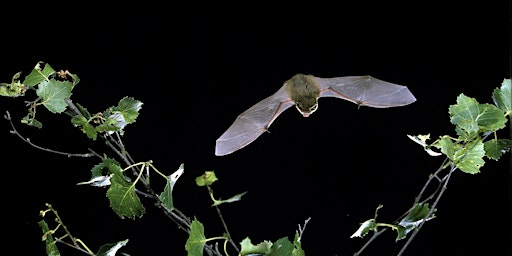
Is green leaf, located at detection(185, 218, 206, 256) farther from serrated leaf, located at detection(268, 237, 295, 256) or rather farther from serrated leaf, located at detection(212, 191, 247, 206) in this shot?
serrated leaf, located at detection(268, 237, 295, 256)

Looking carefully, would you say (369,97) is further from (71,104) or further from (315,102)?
(71,104)

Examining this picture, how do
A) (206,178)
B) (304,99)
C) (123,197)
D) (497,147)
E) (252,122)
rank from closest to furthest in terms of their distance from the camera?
(206,178) → (123,197) → (497,147) → (304,99) → (252,122)

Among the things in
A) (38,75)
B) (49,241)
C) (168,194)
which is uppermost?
(38,75)

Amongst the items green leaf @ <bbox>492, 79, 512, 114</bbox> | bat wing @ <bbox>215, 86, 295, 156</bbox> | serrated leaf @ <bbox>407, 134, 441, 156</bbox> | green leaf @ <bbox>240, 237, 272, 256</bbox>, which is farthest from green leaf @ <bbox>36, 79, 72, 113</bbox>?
green leaf @ <bbox>492, 79, 512, 114</bbox>

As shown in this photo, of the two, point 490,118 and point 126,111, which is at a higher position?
point 126,111

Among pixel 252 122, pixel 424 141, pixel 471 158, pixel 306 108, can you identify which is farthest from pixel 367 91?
pixel 471 158

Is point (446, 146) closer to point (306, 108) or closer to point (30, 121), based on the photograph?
point (306, 108)

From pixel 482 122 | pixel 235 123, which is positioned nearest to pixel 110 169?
pixel 235 123
